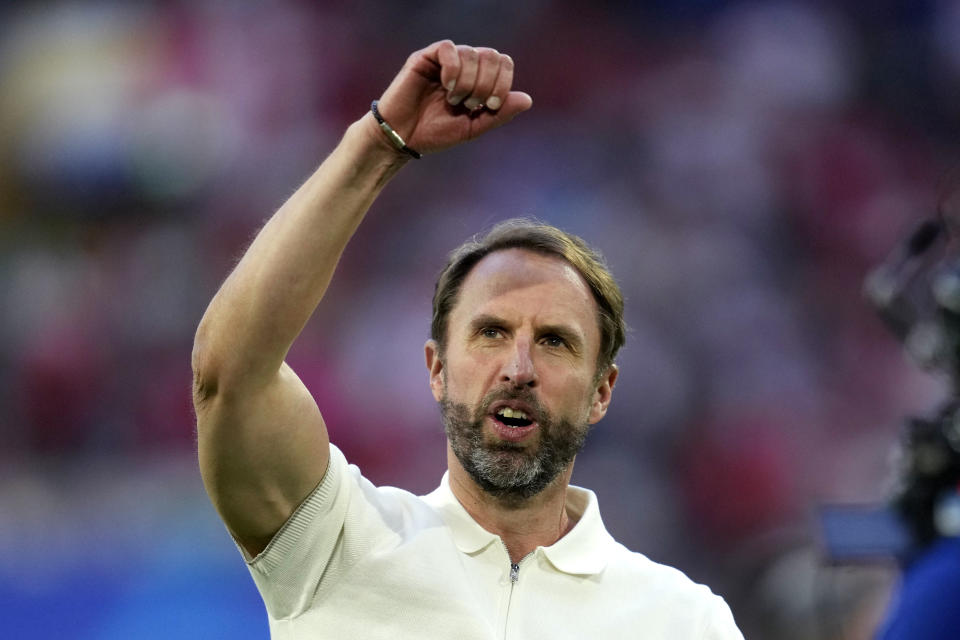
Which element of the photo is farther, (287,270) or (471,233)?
(471,233)

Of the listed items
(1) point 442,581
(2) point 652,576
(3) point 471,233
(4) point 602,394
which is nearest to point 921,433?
(3) point 471,233

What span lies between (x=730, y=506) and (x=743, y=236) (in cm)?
116

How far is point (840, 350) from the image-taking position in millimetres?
4562

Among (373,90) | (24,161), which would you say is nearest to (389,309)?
(373,90)

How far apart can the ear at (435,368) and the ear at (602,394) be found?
0.29m

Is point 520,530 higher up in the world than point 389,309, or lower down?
higher up

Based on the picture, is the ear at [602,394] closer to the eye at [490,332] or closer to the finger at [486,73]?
the eye at [490,332]

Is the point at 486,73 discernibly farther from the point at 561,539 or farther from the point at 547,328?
the point at 561,539

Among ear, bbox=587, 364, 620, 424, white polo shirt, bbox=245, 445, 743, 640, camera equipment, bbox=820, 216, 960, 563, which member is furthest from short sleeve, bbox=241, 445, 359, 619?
camera equipment, bbox=820, 216, 960, 563

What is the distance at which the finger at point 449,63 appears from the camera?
1.44m

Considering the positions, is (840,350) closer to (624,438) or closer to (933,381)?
(933,381)

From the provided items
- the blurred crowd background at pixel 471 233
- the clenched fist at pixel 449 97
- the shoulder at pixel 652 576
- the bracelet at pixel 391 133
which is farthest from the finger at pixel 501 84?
the blurred crowd background at pixel 471 233

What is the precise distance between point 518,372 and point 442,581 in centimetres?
37

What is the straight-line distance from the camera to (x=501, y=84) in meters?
1.46
